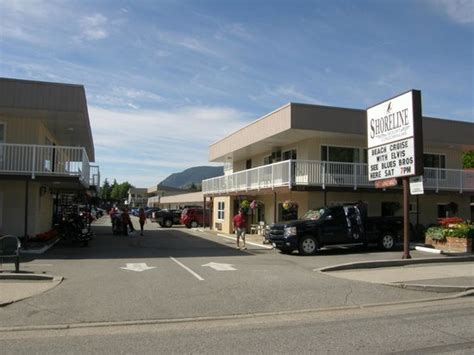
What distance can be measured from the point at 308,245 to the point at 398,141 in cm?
506

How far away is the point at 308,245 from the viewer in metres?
19.4

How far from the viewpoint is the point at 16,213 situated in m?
21.5

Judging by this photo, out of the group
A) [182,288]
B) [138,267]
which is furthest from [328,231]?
[182,288]

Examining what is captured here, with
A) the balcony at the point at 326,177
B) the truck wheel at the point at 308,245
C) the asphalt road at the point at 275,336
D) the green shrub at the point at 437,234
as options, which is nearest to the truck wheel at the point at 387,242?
the green shrub at the point at 437,234

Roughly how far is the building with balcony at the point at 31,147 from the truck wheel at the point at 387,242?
12.4m

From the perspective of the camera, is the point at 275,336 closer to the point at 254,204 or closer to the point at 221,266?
the point at 221,266

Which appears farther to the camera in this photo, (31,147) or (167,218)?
(167,218)

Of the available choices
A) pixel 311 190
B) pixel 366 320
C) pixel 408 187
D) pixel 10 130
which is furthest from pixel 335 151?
pixel 366 320

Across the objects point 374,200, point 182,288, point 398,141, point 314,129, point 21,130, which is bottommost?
point 182,288

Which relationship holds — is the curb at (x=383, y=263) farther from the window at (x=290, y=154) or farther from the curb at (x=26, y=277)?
the window at (x=290, y=154)

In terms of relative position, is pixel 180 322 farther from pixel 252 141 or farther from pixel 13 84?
pixel 252 141

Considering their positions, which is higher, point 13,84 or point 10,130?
point 13,84

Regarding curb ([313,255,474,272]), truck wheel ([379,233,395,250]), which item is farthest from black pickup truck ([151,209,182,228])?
curb ([313,255,474,272])

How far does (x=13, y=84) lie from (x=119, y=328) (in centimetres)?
1503
